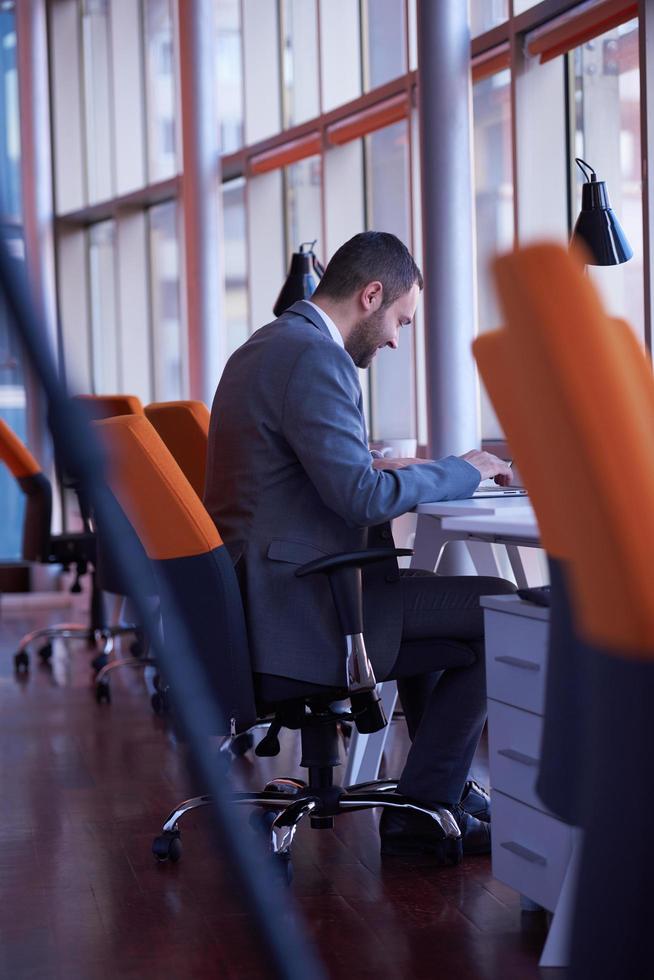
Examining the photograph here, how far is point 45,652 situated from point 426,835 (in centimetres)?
349

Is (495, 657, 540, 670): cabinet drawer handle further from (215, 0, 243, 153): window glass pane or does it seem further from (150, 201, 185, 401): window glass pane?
(150, 201, 185, 401): window glass pane

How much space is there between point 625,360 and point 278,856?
A: 195 cm

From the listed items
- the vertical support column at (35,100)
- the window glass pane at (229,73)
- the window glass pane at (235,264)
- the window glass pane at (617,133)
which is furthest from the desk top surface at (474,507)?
the vertical support column at (35,100)

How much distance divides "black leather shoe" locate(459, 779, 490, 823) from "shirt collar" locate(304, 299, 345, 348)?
1.03 m

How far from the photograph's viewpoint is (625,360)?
0.80 meters

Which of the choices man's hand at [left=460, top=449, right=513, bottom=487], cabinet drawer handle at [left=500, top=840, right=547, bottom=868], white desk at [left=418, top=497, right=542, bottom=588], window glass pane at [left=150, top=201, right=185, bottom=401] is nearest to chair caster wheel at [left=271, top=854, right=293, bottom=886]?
cabinet drawer handle at [left=500, top=840, right=547, bottom=868]

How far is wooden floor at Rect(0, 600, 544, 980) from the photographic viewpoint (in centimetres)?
212

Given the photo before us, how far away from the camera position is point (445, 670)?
263 cm

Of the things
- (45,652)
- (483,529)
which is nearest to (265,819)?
(483,529)

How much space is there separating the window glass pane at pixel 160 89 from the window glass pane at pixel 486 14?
337 cm

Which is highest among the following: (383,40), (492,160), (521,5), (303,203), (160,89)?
(160,89)

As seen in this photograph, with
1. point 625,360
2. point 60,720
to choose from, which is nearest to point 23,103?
point 60,720

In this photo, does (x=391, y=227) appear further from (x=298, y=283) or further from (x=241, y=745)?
(x=241, y=745)

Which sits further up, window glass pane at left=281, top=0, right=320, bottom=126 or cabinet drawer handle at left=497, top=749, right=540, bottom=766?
window glass pane at left=281, top=0, right=320, bottom=126
